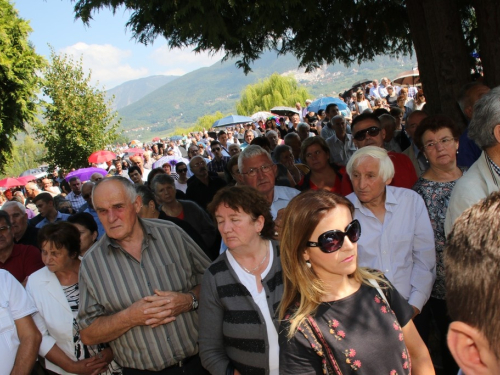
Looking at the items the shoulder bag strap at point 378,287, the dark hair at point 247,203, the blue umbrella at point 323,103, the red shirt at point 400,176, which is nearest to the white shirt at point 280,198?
the red shirt at point 400,176

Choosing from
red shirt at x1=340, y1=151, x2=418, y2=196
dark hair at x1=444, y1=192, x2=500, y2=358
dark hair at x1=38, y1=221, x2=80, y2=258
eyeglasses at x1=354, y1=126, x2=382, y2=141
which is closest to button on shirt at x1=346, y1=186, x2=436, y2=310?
red shirt at x1=340, y1=151, x2=418, y2=196

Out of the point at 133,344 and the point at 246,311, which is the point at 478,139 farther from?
the point at 133,344

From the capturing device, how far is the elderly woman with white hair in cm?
312

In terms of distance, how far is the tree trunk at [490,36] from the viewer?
5609mm

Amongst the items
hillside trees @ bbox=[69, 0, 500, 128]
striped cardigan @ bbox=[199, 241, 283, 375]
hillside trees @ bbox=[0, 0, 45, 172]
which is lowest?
striped cardigan @ bbox=[199, 241, 283, 375]

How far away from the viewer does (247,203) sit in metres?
2.88

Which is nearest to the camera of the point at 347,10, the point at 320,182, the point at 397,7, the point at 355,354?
the point at 355,354

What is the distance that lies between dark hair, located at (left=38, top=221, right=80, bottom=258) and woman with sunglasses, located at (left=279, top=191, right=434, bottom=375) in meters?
2.25

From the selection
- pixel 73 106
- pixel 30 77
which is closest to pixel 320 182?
pixel 30 77

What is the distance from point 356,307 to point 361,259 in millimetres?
1202

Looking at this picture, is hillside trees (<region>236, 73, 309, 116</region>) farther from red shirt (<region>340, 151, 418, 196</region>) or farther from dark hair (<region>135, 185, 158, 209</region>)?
red shirt (<region>340, 151, 418, 196</region>)

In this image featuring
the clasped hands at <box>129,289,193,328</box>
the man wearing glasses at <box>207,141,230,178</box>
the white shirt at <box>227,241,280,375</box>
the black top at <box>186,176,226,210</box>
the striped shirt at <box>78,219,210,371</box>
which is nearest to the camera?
the white shirt at <box>227,241,280,375</box>

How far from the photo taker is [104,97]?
84.5 ft

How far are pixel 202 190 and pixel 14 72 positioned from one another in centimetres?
1083
